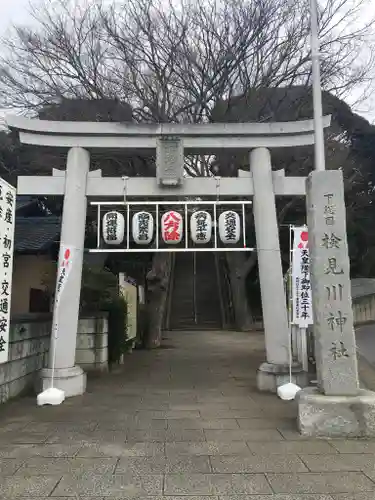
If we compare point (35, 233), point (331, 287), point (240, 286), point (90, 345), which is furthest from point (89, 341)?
point (240, 286)

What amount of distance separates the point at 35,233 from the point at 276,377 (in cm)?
1163

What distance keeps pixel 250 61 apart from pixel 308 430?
12455 mm

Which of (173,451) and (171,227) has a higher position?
(171,227)

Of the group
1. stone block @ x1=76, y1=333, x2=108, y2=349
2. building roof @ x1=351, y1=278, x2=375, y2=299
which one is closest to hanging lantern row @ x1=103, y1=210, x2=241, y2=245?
stone block @ x1=76, y1=333, x2=108, y2=349

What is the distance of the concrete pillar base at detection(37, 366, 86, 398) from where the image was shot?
8.45 m

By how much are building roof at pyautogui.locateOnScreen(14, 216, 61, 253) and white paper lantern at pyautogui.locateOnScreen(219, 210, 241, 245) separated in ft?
28.2

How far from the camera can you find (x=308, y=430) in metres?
5.85

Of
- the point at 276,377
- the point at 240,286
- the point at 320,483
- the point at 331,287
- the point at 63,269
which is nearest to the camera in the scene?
the point at 320,483

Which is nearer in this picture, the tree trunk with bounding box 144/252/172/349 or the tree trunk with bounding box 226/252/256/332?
the tree trunk with bounding box 144/252/172/349

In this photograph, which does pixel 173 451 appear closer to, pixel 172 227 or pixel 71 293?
pixel 71 293

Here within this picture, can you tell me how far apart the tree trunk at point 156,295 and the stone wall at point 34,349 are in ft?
15.9

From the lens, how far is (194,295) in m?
28.6

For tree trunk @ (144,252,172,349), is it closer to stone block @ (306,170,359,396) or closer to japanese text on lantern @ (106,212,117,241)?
japanese text on lantern @ (106,212,117,241)

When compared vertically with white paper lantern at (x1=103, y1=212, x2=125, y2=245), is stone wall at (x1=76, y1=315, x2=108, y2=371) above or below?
below
